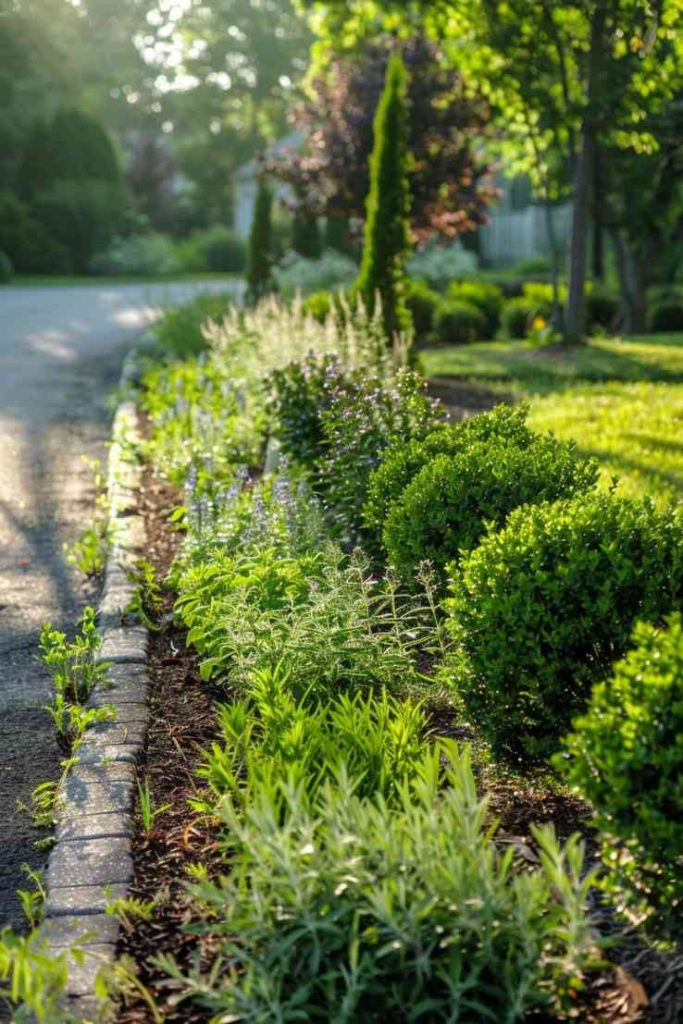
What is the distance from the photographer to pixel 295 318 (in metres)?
9.14

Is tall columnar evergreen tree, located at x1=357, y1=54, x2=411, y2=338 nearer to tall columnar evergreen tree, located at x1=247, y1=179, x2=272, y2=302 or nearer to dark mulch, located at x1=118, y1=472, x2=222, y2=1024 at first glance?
dark mulch, located at x1=118, y1=472, x2=222, y2=1024

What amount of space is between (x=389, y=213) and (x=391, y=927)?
999 cm

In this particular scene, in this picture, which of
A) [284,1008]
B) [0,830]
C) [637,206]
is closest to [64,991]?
[284,1008]

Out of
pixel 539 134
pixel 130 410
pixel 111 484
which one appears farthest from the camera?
pixel 539 134

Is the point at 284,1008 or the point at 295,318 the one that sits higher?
the point at 295,318

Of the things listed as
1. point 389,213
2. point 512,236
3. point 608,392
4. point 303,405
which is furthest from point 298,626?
point 512,236

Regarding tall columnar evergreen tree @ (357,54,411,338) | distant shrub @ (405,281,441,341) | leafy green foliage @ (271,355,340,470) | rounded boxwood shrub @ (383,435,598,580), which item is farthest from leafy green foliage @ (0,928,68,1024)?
distant shrub @ (405,281,441,341)

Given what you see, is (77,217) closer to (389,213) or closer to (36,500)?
(389,213)

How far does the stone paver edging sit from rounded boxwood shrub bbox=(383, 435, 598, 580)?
113 centimetres

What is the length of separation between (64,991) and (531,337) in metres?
14.3

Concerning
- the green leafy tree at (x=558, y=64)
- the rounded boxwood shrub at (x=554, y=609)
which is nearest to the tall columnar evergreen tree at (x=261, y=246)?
the green leafy tree at (x=558, y=64)

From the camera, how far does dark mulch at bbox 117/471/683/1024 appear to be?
8.91ft

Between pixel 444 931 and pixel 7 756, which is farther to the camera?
pixel 7 756

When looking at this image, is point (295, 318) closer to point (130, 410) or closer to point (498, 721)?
point (130, 410)
